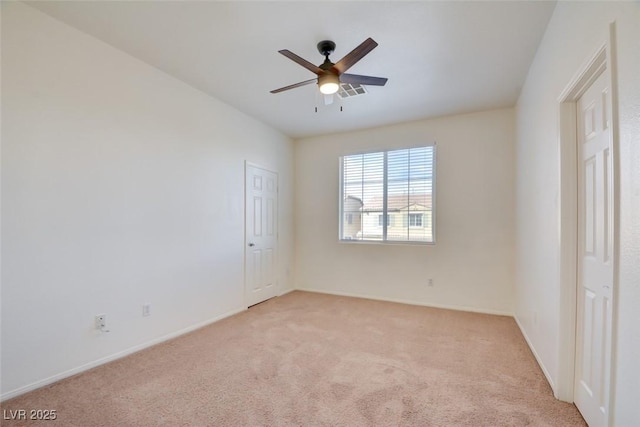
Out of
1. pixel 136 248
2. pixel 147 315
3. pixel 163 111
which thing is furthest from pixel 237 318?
pixel 163 111

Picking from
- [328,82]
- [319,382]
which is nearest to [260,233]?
[319,382]

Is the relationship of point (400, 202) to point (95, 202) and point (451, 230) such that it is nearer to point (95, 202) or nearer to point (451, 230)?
point (451, 230)

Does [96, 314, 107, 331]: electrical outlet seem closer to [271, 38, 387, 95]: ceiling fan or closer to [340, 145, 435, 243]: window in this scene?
[271, 38, 387, 95]: ceiling fan

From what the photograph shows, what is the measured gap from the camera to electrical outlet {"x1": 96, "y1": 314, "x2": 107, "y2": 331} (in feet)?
8.21

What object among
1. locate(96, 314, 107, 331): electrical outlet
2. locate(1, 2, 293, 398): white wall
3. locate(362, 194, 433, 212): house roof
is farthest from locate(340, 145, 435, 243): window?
locate(96, 314, 107, 331): electrical outlet

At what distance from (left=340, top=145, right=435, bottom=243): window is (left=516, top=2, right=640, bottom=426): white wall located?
1183 mm

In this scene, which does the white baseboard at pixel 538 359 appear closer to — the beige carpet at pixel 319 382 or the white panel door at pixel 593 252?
the beige carpet at pixel 319 382

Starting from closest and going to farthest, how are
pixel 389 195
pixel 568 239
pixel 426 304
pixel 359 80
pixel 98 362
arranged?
1. pixel 568 239
2. pixel 359 80
3. pixel 98 362
4. pixel 426 304
5. pixel 389 195

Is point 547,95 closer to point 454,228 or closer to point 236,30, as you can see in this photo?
point 454,228

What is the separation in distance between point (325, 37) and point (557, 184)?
6.90 ft

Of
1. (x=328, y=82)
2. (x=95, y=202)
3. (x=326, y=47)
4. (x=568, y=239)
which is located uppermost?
(x=326, y=47)

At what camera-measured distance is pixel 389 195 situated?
4648mm

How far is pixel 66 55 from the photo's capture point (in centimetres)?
234

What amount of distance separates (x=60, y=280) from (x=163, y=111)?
6.06 ft
